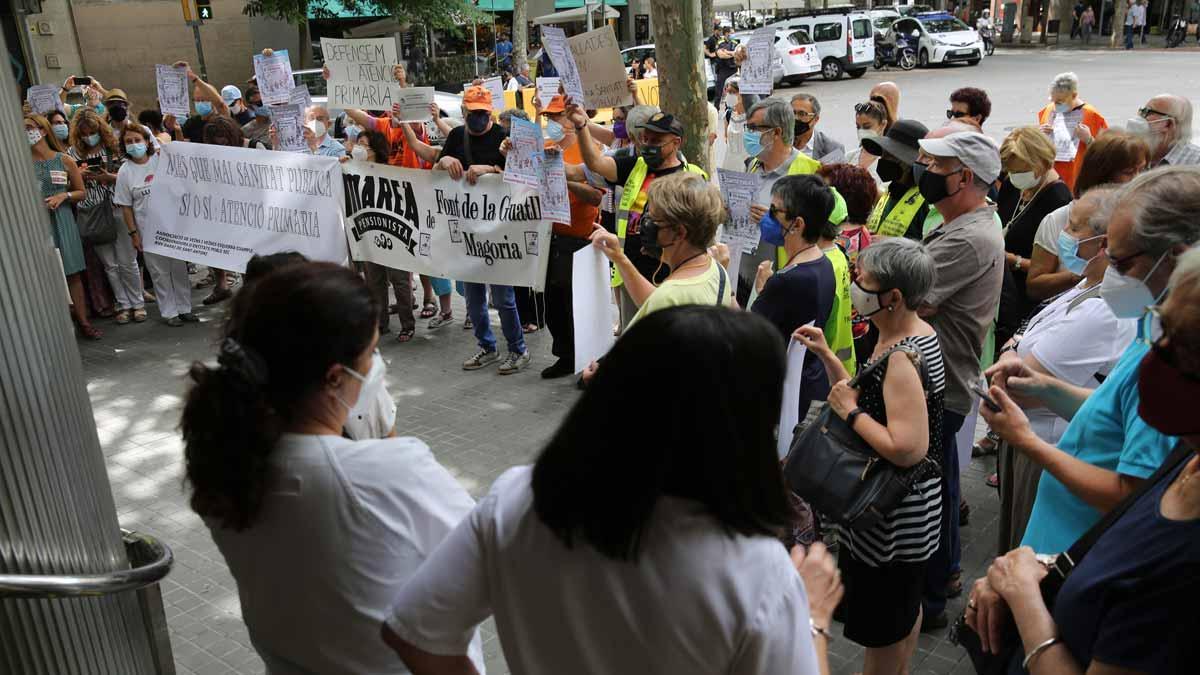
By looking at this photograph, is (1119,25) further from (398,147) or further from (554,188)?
(554,188)

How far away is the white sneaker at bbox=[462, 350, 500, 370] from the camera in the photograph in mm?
7203

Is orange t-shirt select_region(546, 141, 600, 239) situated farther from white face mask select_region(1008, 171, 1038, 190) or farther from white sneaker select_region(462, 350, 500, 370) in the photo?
white face mask select_region(1008, 171, 1038, 190)

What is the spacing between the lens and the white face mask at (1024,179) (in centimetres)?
510

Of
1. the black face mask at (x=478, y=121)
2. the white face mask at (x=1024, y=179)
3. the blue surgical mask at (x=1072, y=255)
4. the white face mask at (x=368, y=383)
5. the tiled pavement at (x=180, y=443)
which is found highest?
the black face mask at (x=478, y=121)

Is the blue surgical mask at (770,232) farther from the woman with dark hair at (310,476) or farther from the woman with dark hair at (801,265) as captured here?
the woman with dark hair at (310,476)

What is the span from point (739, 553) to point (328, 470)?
85 cm

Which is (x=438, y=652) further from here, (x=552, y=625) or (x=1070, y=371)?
(x=1070, y=371)

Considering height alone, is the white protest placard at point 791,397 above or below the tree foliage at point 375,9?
below

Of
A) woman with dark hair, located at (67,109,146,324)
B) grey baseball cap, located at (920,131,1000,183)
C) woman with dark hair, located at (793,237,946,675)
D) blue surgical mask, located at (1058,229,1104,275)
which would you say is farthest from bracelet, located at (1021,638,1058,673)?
woman with dark hair, located at (67,109,146,324)

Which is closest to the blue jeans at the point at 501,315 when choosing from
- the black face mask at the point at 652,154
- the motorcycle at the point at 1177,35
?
the black face mask at the point at 652,154

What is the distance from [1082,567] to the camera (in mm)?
1747

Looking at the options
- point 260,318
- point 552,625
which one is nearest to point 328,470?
point 260,318

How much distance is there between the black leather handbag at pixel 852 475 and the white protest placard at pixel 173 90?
829cm

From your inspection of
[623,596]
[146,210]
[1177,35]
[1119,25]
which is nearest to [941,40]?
[1119,25]
